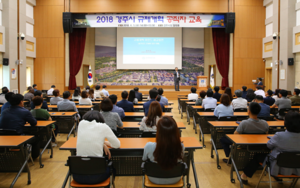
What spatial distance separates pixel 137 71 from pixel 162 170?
37.8ft

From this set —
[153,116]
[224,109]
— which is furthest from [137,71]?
[153,116]

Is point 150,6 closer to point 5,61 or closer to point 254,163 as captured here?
point 5,61

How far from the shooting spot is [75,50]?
11.5m

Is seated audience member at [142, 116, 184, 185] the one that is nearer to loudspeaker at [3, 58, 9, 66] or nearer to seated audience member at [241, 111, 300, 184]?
seated audience member at [241, 111, 300, 184]

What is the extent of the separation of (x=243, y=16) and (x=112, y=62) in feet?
25.0

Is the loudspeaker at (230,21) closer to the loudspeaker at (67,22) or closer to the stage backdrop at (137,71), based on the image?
the stage backdrop at (137,71)

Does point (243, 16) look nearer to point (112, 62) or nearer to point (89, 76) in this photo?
point (112, 62)

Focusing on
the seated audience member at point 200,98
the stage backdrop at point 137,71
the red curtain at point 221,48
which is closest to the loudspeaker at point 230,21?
the red curtain at point 221,48

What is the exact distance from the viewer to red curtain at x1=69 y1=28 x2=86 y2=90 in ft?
37.2

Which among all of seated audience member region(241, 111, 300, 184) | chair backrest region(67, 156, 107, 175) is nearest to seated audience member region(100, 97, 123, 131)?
chair backrest region(67, 156, 107, 175)

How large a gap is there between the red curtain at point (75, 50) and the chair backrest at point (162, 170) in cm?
1030

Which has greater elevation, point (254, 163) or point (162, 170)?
point (162, 170)

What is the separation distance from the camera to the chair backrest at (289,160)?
6.93 ft

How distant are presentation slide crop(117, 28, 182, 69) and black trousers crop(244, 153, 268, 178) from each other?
33.2ft
